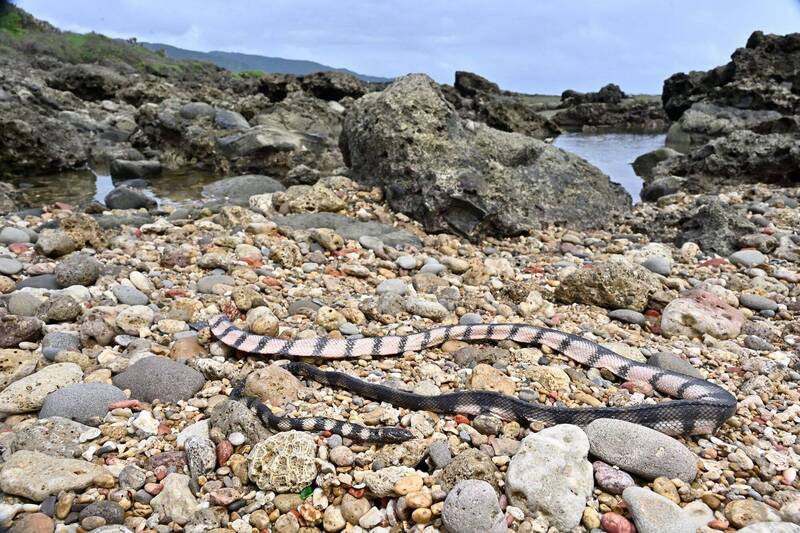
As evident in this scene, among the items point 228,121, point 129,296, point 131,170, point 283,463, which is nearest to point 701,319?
point 283,463

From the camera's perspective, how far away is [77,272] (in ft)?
18.3

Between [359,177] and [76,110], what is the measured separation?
61.9ft

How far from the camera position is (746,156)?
12.8 m

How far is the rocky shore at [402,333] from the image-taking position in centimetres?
292

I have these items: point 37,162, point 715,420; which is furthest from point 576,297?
point 37,162

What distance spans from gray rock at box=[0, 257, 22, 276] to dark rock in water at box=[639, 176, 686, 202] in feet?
40.9

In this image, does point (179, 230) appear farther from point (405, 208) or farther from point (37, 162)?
point (37, 162)

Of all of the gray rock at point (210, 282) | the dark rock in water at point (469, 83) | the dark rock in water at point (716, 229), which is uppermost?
the dark rock in water at point (469, 83)

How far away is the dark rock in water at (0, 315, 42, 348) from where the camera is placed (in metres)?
4.48

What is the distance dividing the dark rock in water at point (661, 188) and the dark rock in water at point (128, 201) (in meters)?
11.0

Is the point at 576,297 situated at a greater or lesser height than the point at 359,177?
lesser

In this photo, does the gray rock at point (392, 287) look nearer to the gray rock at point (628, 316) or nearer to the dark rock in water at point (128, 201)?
the gray rock at point (628, 316)

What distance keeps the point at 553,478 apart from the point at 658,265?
476 cm

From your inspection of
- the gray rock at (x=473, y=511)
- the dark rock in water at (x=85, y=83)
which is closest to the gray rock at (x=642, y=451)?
the gray rock at (x=473, y=511)
